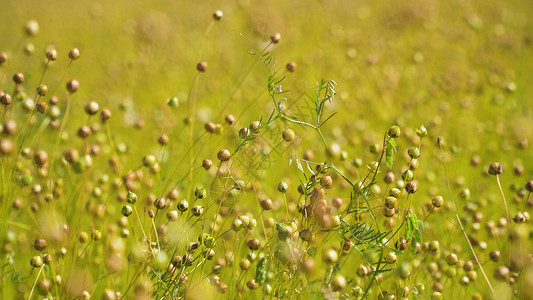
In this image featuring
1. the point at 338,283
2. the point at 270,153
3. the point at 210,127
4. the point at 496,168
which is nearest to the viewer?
the point at 338,283

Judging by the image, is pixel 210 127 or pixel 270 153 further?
pixel 270 153

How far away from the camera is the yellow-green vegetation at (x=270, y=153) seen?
3.67 feet

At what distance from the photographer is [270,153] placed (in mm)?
1601

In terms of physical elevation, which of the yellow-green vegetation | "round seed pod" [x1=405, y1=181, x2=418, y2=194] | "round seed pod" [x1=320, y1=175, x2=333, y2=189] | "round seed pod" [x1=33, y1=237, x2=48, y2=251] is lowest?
the yellow-green vegetation

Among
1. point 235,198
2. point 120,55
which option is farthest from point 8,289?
point 120,55

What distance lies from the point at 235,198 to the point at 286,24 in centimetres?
314

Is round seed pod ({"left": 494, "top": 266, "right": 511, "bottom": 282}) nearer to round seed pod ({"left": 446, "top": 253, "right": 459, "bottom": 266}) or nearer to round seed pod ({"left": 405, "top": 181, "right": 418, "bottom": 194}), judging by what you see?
round seed pod ({"left": 446, "top": 253, "right": 459, "bottom": 266})

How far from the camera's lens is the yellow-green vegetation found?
3.67ft

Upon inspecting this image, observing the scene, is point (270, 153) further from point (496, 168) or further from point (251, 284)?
point (496, 168)

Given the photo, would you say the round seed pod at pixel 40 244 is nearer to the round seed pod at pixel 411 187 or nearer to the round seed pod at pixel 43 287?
the round seed pod at pixel 43 287

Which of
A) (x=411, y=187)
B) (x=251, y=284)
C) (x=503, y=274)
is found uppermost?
(x=411, y=187)

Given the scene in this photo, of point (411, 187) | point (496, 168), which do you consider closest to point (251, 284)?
point (411, 187)

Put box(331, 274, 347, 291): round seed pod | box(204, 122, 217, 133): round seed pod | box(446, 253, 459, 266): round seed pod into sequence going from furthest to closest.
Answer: box(204, 122, 217, 133): round seed pod
box(446, 253, 459, 266): round seed pod
box(331, 274, 347, 291): round seed pod

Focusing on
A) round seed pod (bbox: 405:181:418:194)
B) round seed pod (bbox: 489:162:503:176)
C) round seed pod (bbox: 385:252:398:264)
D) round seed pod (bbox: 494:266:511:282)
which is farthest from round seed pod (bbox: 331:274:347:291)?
round seed pod (bbox: 489:162:503:176)
